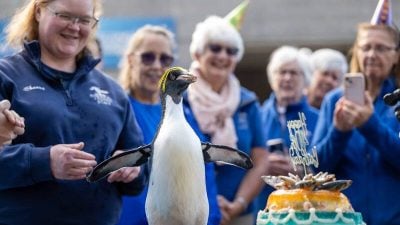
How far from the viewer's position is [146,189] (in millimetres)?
4281

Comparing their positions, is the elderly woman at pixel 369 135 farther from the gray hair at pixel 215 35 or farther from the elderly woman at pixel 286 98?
the elderly woman at pixel 286 98

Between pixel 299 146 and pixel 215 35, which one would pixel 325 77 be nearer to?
pixel 215 35

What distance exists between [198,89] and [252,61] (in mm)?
9877

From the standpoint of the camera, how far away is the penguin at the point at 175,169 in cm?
285

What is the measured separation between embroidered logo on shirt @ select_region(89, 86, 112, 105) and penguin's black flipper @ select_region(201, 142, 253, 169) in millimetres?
659

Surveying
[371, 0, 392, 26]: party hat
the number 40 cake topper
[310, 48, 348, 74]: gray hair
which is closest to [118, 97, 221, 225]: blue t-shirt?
[371, 0, 392, 26]: party hat

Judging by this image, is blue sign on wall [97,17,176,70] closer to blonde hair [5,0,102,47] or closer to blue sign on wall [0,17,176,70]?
blue sign on wall [0,17,176,70]

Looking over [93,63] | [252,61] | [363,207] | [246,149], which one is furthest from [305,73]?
[252,61]

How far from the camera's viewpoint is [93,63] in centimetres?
365

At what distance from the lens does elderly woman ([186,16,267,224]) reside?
16.5ft

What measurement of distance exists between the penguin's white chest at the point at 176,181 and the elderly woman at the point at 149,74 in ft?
4.99

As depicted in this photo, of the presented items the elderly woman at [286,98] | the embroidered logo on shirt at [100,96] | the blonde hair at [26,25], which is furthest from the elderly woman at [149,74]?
the elderly woman at [286,98]

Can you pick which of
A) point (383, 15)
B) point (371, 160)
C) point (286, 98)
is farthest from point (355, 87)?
point (286, 98)

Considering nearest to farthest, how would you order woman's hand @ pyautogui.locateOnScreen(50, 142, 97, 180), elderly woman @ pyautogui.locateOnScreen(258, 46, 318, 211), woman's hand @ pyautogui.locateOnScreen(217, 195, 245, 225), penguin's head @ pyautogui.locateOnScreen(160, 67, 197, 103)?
1. penguin's head @ pyautogui.locateOnScreen(160, 67, 197, 103)
2. woman's hand @ pyautogui.locateOnScreen(50, 142, 97, 180)
3. woman's hand @ pyautogui.locateOnScreen(217, 195, 245, 225)
4. elderly woman @ pyautogui.locateOnScreen(258, 46, 318, 211)
